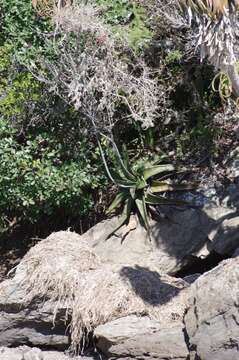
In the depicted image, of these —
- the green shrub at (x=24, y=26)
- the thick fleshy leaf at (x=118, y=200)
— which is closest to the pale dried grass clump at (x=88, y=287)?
the thick fleshy leaf at (x=118, y=200)

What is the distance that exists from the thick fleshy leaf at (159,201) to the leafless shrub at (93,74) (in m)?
0.84

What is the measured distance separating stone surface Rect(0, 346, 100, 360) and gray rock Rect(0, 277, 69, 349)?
9cm

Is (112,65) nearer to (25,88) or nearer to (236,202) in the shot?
(25,88)

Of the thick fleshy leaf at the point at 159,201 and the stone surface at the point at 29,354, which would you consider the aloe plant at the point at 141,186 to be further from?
the stone surface at the point at 29,354

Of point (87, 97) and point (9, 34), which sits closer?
point (87, 97)

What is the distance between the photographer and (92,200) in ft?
30.9

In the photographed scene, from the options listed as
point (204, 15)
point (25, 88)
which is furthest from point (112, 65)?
point (204, 15)

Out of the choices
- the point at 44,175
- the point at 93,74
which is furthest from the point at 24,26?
the point at 44,175

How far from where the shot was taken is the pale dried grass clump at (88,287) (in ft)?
24.5

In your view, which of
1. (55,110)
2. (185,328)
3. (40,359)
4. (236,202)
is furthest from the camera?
(55,110)

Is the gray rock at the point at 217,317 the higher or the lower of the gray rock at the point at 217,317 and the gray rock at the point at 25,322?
the higher

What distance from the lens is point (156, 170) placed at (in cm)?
901

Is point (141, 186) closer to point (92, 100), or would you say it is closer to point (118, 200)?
point (118, 200)

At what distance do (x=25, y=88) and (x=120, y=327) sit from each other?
3456 millimetres
